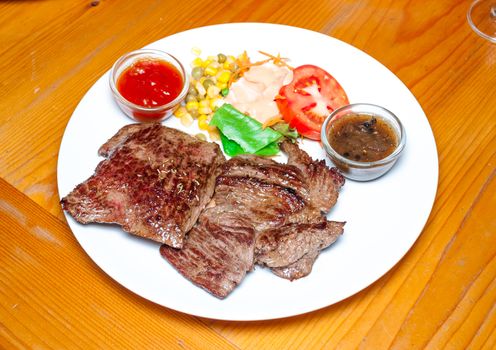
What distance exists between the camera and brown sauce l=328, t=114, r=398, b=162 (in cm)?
437

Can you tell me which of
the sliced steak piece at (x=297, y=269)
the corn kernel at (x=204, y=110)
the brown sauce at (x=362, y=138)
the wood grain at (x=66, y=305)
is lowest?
the wood grain at (x=66, y=305)

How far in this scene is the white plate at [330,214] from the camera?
12.5 ft

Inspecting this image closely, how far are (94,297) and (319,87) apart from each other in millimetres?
2475

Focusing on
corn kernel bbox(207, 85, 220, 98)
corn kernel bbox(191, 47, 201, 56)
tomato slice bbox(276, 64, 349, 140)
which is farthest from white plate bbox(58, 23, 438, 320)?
corn kernel bbox(207, 85, 220, 98)

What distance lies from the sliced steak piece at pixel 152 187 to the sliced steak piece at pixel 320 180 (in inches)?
25.2

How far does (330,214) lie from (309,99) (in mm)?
1069

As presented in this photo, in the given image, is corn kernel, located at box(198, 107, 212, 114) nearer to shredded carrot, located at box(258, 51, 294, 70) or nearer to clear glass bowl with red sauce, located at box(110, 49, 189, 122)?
clear glass bowl with red sauce, located at box(110, 49, 189, 122)

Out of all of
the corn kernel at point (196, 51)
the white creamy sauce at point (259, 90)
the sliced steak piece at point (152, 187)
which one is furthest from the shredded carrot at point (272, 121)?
the corn kernel at point (196, 51)

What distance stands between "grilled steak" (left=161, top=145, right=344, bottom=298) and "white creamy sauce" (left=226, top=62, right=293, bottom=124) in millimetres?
766

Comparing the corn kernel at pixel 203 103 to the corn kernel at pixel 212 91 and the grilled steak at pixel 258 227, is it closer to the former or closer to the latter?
the corn kernel at pixel 212 91

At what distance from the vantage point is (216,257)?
12.7ft

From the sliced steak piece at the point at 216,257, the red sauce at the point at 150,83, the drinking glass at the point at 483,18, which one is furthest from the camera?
the drinking glass at the point at 483,18

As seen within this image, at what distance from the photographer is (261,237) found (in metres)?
3.87

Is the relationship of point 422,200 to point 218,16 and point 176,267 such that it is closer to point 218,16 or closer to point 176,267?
point 176,267
